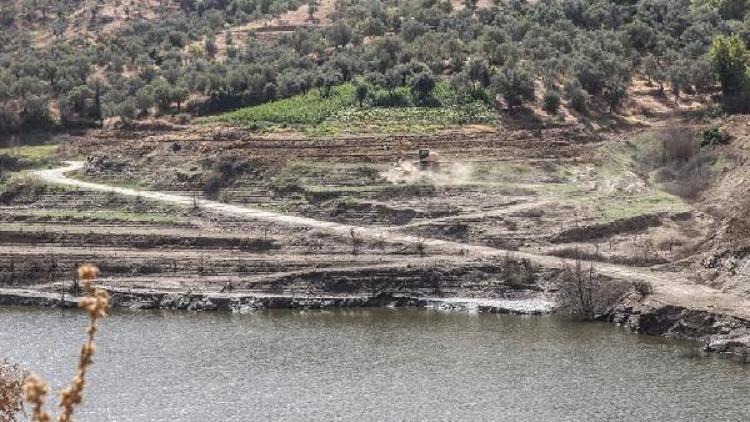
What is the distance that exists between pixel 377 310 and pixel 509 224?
10.6 metres

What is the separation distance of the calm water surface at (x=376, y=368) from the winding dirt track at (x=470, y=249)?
3469 millimetres

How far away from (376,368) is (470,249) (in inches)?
686

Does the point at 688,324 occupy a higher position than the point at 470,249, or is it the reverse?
the point at 470,249

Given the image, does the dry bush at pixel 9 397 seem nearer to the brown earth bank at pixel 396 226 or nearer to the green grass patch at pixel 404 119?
the brown earth bank at pixel 396 226

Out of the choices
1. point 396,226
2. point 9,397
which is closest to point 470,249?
point 396,226

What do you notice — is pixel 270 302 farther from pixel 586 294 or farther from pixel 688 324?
pixel 688 324

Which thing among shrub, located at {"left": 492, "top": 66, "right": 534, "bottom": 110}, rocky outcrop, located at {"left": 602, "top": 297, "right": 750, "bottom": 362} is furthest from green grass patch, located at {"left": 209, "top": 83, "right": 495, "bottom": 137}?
rocky outcrop, located at {"left": 602, "top": 297, "right": 750, "bottom": 362}

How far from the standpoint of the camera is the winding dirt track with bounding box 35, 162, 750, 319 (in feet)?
161

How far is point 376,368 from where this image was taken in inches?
1670

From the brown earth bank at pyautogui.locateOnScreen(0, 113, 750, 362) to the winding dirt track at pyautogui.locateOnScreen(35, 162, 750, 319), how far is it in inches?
5.6

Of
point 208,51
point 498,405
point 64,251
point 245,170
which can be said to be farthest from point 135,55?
point 498,405

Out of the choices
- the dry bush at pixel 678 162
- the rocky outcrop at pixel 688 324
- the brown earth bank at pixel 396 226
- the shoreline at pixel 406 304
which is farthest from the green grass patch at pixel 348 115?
the rocky outcrop at pixel 688 324

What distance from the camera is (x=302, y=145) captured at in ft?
229

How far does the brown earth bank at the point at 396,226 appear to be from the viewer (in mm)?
53844
